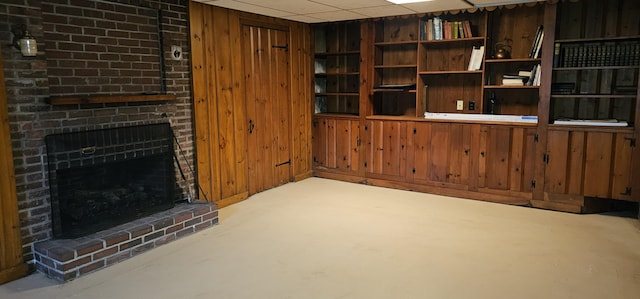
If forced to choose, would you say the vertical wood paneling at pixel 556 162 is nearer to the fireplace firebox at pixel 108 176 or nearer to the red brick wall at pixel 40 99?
the fireplace firebox at pixel 108 176

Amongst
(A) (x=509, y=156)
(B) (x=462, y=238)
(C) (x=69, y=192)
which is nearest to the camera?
(C) (x=69, y=192)

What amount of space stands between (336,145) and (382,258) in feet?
9.48

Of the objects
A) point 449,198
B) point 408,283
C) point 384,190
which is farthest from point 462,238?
point 384,190

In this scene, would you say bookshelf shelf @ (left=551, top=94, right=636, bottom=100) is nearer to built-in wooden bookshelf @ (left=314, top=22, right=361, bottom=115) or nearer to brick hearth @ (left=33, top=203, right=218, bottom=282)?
built-in wooden bookshelf @ (left=314, top=22, right=361, bottom=115)

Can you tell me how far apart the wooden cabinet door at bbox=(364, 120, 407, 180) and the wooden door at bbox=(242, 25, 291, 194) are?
1112 millimetres

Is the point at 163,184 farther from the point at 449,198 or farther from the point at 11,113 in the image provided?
the point at 449,198

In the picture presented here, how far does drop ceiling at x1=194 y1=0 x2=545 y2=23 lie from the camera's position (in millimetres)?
4383

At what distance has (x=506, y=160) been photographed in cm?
482

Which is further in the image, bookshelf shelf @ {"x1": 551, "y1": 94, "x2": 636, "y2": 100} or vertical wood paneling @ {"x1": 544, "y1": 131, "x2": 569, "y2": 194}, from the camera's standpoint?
vertical wood paneling @ {"x1": 544, "y1": 131, "x2": 569, "y2": 194}

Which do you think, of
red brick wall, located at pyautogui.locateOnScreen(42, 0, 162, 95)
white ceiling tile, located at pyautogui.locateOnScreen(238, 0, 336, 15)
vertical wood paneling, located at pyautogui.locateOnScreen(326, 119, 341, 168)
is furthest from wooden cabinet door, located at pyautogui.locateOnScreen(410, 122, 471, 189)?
red brick wall, located at pyautogui.locateOnScreen(42, 0, 162, 95)

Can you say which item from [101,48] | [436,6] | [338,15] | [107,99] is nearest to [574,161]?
[436,6]

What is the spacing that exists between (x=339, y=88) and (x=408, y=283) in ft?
12.9

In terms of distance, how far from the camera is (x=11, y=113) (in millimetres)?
3008

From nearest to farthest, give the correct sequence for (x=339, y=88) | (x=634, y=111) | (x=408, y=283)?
(x=408, y=283)
(x=634, y=111)
(x=339, y=88)
